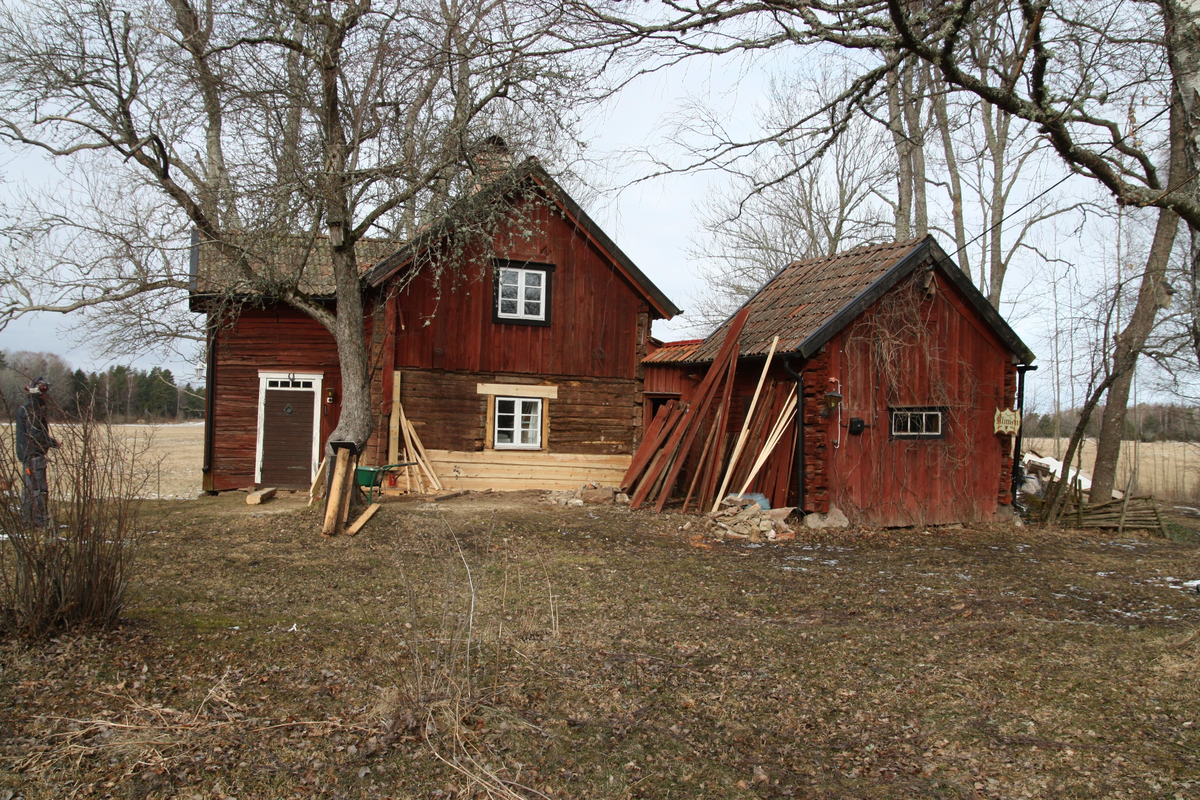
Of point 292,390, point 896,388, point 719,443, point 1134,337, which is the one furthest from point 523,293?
point 1134,337

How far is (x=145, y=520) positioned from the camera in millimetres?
9922

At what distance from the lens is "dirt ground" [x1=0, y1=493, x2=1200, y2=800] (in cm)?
373

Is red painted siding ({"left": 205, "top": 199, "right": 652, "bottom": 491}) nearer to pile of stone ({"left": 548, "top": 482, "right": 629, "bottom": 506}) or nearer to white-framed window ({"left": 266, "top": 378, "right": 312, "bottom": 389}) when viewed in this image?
white-framed window ({"left": 266, "top": 378, "right": 312, "bottom": 389})

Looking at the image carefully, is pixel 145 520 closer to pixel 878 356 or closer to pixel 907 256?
pixel 878 356

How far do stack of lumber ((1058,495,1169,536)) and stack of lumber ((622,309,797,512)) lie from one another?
16.7ft

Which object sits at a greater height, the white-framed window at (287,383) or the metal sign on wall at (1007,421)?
the white-framed window at (287,383)

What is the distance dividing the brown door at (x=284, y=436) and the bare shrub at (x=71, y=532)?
911cm

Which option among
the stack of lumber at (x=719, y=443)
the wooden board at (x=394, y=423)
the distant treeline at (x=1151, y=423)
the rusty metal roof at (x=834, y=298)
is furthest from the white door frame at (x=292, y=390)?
the distant treeline at (x=1151, y=423)

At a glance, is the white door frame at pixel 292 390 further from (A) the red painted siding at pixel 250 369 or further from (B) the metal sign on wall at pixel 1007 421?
(B) the metal sign on wall at pixel 1007 421

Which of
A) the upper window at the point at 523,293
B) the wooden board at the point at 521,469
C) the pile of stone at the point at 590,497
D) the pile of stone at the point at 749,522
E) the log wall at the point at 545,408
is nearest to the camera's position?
the pile of stone at the point at 749,522

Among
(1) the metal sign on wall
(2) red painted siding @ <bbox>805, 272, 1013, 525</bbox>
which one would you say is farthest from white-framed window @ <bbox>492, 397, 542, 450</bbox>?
(1) the metal sign on wall

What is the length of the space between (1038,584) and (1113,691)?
348cm

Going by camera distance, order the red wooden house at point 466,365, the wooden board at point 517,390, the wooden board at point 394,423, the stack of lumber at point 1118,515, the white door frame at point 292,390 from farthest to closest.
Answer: the wooden board at point 517,390, the white door frame at point 292,390, the red wooden house at point 466,365, the wooden board at point 394,423, the stack of lumber at point 1118,515

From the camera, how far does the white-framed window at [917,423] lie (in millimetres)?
11710
